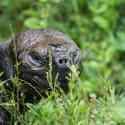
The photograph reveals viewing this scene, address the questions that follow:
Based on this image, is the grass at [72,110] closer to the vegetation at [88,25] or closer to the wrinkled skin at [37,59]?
the wrinkled skin at [37,59]

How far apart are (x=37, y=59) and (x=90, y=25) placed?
326 centimetres

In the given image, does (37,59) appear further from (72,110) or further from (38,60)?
(72,110)

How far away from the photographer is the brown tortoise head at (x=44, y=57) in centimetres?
363

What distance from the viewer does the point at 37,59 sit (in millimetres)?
3654

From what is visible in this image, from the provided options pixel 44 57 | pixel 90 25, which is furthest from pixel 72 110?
pixel 90 25

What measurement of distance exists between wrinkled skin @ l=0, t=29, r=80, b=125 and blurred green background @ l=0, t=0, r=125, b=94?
2.31 meters

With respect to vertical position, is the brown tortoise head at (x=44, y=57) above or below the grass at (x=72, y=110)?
above

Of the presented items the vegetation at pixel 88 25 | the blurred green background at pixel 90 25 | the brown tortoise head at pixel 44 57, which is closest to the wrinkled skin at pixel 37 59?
the brown tortoise head at pixel 44 57

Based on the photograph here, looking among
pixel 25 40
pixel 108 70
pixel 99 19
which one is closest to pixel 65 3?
pixel 99 19

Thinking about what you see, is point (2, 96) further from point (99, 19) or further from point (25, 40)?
point (99, 19)

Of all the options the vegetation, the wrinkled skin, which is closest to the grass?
the wrinkled skin

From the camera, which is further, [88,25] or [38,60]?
[88,25]

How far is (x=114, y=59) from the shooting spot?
22.4ft

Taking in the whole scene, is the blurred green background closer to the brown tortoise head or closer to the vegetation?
the vegetation
